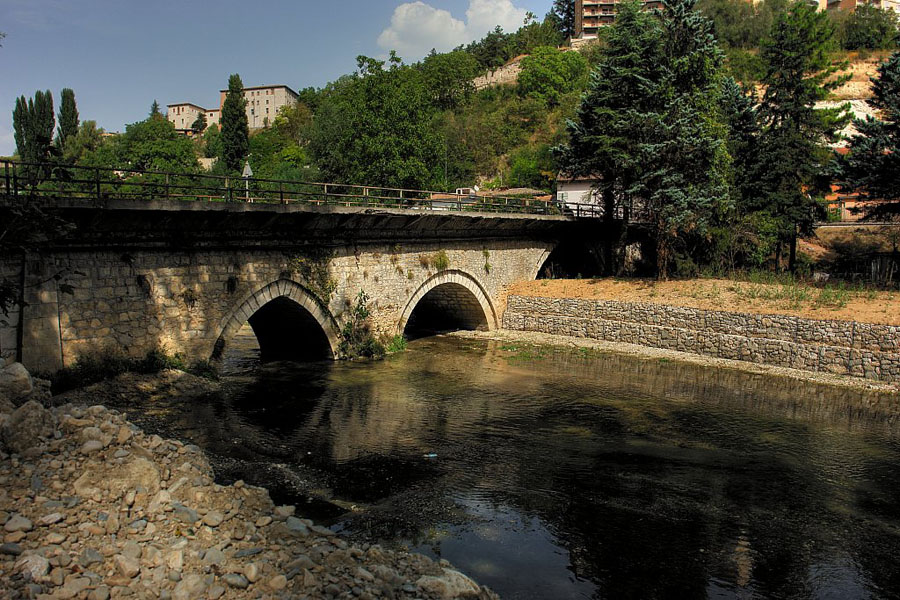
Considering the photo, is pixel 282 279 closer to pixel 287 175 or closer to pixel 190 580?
pixel 190 580

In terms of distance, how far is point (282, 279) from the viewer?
63.5ft

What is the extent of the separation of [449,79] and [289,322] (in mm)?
67789

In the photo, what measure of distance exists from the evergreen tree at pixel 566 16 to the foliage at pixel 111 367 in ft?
352

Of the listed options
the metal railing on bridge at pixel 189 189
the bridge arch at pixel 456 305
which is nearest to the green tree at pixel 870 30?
the metal railing on bridge at pixel 189 189

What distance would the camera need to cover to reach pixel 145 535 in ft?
23.1

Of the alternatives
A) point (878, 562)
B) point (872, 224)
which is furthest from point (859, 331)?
point (872, 224)

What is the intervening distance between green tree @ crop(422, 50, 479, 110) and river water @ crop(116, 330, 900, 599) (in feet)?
227

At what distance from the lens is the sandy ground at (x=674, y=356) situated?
1939 centimetres

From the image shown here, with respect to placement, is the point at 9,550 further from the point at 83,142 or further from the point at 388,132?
the point at 83,142

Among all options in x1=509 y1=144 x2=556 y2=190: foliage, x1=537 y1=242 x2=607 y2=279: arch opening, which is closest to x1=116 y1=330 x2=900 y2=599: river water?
x1=537 y1=242 x2=607 y2=279: arch opening

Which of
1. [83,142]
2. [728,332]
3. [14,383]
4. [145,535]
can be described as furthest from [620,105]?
[83,142]

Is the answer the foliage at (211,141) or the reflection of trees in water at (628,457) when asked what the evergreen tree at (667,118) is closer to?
the reflection of trees in water at (628,457)

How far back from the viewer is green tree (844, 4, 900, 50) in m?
75.1

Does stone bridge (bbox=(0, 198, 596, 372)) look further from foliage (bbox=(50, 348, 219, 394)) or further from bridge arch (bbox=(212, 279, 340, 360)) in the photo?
foliage (bbox=(50, 348, 219, 394))
